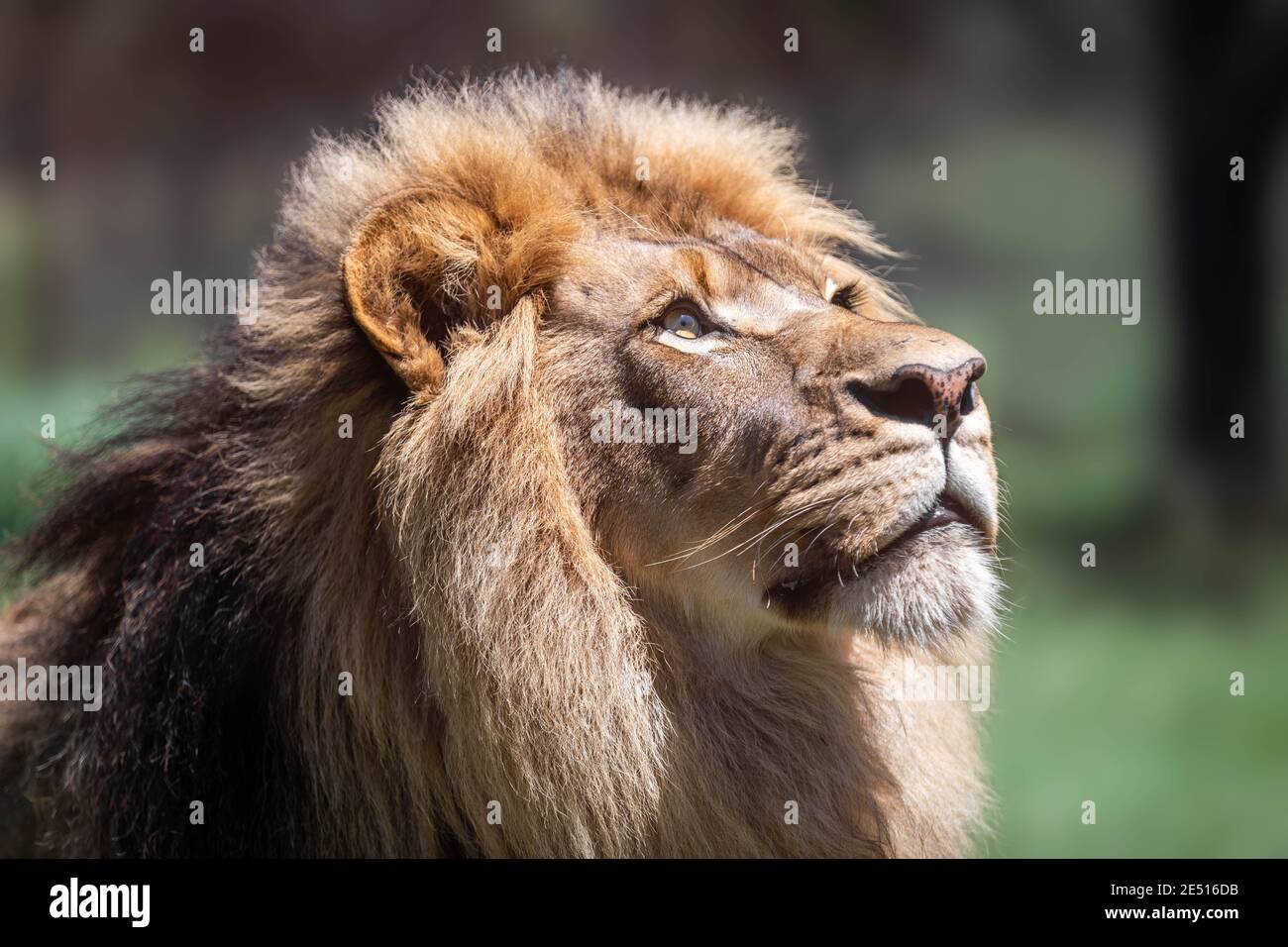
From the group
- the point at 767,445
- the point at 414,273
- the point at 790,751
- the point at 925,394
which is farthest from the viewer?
the point at 790,751

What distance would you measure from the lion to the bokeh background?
545 centimetres

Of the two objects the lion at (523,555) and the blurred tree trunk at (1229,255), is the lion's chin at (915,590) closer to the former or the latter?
the lion at (523,555)

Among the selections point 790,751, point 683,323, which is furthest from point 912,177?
point 790,751

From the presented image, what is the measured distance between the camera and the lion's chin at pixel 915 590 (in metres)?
2.43

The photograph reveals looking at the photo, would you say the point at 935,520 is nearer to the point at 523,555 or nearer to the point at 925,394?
the point at 925,394

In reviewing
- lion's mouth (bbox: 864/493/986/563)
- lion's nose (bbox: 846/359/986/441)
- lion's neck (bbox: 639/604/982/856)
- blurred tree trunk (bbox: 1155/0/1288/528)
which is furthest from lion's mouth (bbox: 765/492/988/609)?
blurred tree trunk (bbox: 1155/0/1288/528)

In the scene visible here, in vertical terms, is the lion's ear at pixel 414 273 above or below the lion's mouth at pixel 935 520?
above

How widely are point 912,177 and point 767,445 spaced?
9641 millimetres

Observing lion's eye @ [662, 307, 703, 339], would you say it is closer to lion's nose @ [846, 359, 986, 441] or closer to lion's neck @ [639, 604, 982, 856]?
lion's nose @ [846, 359, 986, 441]

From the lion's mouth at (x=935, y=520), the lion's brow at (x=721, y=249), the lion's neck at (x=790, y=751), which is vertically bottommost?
the lion's neck at (x=790, y=751)

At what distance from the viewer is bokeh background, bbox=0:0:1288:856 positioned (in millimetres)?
8836

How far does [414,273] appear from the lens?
2635mm

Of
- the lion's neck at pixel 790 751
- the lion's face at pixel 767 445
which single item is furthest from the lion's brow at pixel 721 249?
the lion's neck at pixel 790 751
